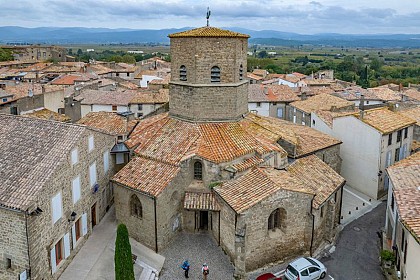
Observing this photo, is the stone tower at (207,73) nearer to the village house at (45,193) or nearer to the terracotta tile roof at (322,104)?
the village house at (45,193)

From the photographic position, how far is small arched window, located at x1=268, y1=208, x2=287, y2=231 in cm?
2816

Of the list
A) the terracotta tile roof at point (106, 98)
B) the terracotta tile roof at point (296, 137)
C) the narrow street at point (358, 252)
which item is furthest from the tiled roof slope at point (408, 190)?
the terracotta tile roof at point (106, 98)

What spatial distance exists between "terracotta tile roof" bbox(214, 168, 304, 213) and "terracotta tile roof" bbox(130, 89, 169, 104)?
36.8m

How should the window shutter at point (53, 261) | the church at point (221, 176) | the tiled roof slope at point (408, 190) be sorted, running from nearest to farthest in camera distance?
1. the tiled roof slope at point (408, 190)
2. the window shutter at point (53, 261)
3. the church at point (221, 176)

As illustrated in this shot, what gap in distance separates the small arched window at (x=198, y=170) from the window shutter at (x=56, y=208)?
32.0ft

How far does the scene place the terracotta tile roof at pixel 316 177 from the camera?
3059 cm

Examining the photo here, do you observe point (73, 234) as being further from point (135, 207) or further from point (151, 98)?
point (151, 98)

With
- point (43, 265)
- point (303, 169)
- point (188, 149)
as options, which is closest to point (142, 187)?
point (188, 149)

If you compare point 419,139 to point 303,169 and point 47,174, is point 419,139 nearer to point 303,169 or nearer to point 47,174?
point 303,169

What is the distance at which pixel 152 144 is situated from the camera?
106 ft

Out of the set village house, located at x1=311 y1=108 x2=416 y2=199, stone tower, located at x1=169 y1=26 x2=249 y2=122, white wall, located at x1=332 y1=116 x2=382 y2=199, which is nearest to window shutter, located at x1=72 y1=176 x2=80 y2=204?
stone tower, located at x1=169 y1=26 x2=249 y2=122

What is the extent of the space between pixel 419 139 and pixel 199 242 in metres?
32.5

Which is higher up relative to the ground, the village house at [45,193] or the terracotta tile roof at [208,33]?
the terracotta tile roof at [208,33]

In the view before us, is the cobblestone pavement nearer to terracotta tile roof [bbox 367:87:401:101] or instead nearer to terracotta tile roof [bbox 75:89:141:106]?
terracotta tile roof [bbox 75:89:141:106]
